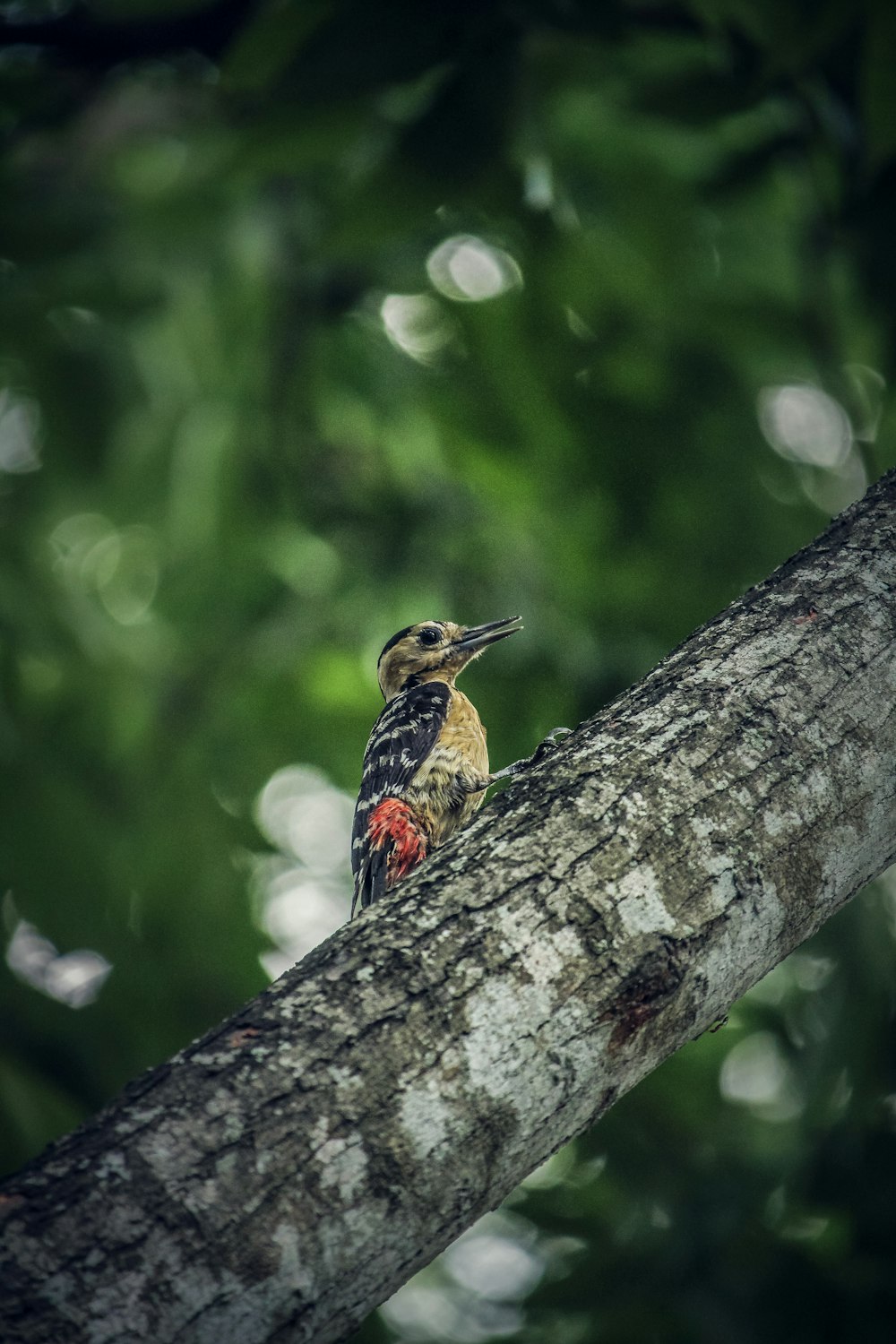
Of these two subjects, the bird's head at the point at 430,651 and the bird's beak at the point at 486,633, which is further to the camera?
the bird's head at the point at 430,651

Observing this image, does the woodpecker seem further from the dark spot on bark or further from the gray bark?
the dark spot on bark

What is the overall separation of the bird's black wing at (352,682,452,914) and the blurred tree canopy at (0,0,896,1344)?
0.97ft

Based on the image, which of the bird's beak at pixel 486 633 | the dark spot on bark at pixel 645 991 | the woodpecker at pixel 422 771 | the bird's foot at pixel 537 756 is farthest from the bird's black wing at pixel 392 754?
the dark spot on bark at pixel 645 991

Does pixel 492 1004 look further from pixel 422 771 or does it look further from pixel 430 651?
pixel 430 651

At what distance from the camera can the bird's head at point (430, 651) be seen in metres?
5.05

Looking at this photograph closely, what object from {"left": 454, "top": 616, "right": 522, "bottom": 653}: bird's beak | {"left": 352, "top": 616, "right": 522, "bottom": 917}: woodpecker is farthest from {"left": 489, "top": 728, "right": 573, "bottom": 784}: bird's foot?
{"left": 454, "top": 616, "right": 522, "bottom": 653}: bird's beak

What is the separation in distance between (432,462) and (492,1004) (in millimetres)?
4023

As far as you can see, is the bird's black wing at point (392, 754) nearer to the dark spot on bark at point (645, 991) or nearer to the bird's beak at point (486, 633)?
the bird's beak at point (486, 633)

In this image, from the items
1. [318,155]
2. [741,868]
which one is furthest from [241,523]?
[741,868]

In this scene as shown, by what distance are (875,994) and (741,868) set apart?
303 cm

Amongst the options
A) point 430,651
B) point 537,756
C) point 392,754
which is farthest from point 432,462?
point 537,756

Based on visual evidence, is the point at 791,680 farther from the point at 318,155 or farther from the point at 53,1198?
the point at 318,155

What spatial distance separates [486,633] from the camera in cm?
490

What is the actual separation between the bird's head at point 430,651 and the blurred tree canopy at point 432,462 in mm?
102
